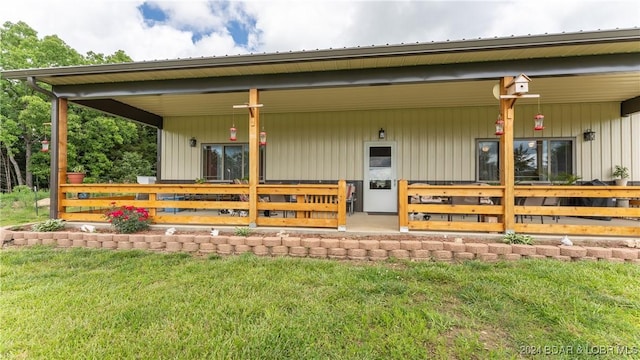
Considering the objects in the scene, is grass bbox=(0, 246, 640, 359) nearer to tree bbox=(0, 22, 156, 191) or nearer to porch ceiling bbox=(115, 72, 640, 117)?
porch ceiling bbox=(115, 72, 640, 117)

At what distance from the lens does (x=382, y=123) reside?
711 centimetres

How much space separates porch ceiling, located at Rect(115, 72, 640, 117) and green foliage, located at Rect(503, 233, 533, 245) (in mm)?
2689

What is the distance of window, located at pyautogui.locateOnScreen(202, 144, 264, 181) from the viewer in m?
7.82

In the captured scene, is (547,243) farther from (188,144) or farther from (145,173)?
(145,173)

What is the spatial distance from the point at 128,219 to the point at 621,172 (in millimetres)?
10030

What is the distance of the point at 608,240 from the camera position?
3.78m

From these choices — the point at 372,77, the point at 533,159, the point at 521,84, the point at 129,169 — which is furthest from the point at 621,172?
the point at 129,169

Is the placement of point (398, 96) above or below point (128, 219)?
above

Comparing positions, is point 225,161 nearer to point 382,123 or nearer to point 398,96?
point 382,123

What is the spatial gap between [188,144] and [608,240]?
898 centimetres

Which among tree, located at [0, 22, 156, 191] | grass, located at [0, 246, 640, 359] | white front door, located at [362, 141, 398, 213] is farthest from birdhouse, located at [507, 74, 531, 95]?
tree, located at [0, 22, 156, 191]

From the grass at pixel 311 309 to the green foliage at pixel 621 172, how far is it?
4.43 m

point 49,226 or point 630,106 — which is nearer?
point 49,226

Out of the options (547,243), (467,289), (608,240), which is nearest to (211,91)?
(467,289)
